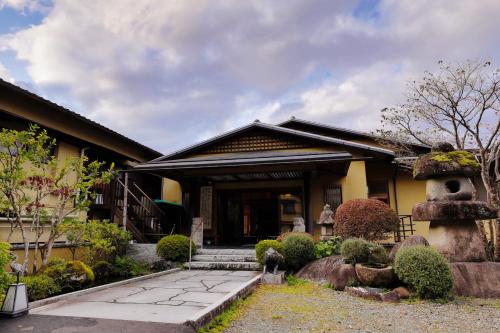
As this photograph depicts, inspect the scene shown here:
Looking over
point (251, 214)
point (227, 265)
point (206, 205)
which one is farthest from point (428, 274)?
point (206, 205)

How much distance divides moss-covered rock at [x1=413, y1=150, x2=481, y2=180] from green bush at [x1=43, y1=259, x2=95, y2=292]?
8.47 meters

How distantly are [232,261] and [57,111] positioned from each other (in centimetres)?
760

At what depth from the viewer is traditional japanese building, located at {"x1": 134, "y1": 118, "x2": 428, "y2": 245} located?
486 inches

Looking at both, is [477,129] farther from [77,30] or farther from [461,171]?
[77,30]

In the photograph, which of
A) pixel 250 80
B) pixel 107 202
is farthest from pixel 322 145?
pixel 107 202

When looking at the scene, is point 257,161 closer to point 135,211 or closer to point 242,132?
point 242,132

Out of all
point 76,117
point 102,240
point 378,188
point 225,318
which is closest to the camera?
point 225,318

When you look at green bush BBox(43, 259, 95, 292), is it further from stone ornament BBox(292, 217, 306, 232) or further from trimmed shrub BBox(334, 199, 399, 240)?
trimmed shrub BBox(334, 199, 399, 240)

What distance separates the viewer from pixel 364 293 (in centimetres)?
675

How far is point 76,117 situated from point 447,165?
37.4ft

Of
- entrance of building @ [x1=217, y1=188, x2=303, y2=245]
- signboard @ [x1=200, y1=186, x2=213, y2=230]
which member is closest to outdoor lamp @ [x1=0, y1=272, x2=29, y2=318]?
signboard @ [x1=200, y1=186, x2=213, y2=230]

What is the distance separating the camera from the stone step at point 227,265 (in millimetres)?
9836

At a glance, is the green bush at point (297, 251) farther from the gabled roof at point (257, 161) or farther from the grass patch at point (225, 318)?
the grass patch at point (225, 318)

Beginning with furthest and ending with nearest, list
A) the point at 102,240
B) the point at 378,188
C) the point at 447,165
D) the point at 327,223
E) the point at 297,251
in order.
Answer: the point at 378,188 < the point at 327,223 < the point at 297,251 < the point at 447,165 < the point at 102,240
